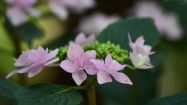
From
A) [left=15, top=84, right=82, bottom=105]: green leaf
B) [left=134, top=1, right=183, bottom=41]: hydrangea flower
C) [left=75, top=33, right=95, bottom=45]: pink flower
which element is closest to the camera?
[left=15, top=84, right=82, bottom=105]: green leaf

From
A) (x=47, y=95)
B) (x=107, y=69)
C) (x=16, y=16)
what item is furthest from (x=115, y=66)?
(x=16, y=16)

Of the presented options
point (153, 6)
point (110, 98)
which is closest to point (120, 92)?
point (110, 98)

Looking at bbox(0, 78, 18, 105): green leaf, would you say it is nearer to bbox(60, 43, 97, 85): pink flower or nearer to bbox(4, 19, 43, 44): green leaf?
bbox(60, 43, 97, 85): pink flower

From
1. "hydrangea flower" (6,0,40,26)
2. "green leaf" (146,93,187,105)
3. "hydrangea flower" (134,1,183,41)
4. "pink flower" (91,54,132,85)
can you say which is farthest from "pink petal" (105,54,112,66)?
"hydrangea flower" (134,1,183,41)

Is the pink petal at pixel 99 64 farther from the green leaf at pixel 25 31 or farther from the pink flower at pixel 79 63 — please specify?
the green leaf at pixel 25 31

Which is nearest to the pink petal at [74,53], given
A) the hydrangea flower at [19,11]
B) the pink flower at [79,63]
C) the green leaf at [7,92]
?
the pink flower at [79,63]

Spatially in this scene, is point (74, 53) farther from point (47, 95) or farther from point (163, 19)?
point (163, 19)
